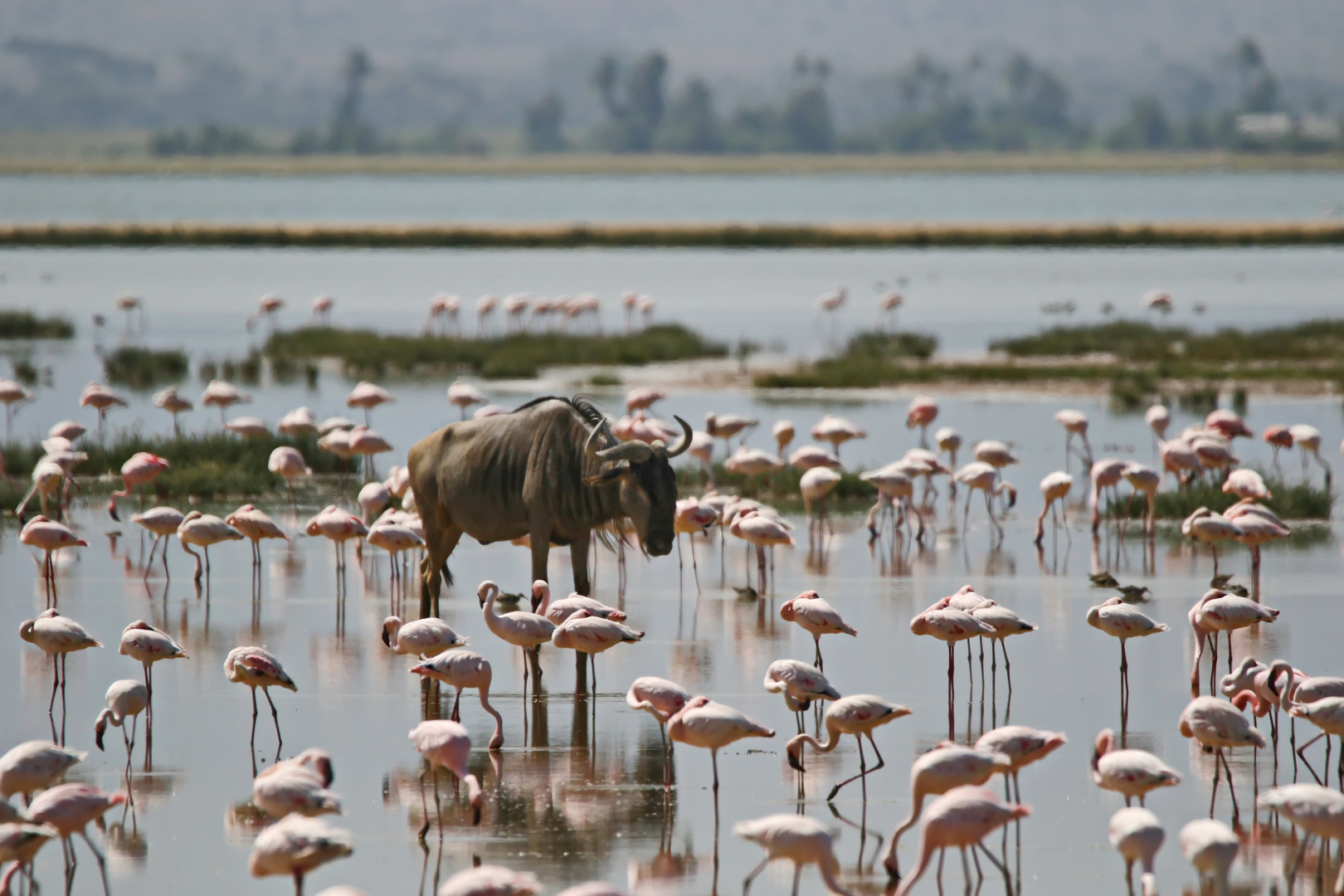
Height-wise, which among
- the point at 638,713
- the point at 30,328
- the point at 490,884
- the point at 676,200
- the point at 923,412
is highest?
the point at 676,200

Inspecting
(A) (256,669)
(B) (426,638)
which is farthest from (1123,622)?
(A) (256,669)

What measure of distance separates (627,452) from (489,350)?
21.2m

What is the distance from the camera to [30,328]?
38156mm

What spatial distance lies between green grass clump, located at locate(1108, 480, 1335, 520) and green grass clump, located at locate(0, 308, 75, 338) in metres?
27.6

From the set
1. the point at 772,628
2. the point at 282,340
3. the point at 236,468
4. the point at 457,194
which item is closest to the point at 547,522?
the point at 772,628

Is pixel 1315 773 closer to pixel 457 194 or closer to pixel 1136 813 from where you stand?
pixel 1136 813

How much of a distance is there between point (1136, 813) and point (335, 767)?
13.6 ft

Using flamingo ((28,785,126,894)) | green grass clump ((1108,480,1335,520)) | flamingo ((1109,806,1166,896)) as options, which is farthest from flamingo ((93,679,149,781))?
green grass clump ((1108,480,1335,520))

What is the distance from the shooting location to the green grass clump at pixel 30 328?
3794 centimetres

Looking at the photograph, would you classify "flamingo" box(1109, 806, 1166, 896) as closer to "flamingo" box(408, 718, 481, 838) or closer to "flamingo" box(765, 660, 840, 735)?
"flamingo" box(765, 660, 840, 735)

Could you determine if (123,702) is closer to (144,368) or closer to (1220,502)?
(1220,502)

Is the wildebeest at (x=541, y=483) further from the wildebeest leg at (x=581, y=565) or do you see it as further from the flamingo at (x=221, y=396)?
the flamingo at (x=221, y=396)

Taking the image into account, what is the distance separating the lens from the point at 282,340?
34.4 metres

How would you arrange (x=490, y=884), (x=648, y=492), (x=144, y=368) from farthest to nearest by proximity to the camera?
(x=144, y=368)
(x=648, y=492)
(x=490, y=884)
